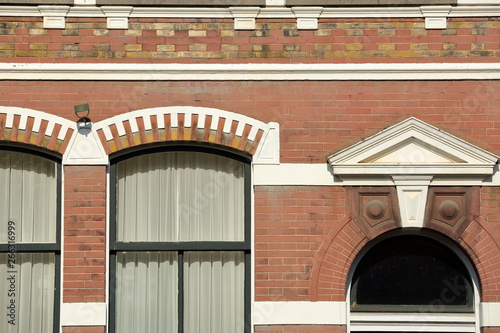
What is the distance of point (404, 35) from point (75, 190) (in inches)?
159

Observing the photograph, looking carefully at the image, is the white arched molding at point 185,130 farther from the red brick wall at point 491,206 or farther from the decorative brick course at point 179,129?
the red brick wall at point 491,206

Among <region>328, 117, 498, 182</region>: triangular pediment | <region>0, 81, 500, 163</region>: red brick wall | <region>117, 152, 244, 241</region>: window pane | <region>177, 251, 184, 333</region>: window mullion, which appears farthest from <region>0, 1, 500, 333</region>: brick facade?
<region>177, 251, 184, 333</region>: window mullion

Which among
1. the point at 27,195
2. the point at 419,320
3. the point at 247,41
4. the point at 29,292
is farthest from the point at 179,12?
the point at 419,320

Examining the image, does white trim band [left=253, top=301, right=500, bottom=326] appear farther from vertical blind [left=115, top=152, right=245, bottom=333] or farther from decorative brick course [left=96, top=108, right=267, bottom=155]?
decorative brick course [left=96, top=108, right=267, bottom=155]

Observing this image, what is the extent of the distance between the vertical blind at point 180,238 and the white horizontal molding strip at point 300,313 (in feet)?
1.15

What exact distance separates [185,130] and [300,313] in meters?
2.36

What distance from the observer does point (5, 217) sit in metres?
11.1

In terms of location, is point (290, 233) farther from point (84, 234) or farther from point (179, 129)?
point (84, 234)

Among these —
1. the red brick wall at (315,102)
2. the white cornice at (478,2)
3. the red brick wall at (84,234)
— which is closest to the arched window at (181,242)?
the red brick wall at (84,234)

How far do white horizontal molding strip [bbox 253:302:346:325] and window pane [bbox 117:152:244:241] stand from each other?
0.90 m

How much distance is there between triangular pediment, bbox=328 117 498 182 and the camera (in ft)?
35.4

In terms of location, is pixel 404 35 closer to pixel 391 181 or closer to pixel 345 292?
pixel 391 181

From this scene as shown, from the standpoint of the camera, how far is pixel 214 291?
11078 millimetres

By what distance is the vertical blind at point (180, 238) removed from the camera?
36.2ft
